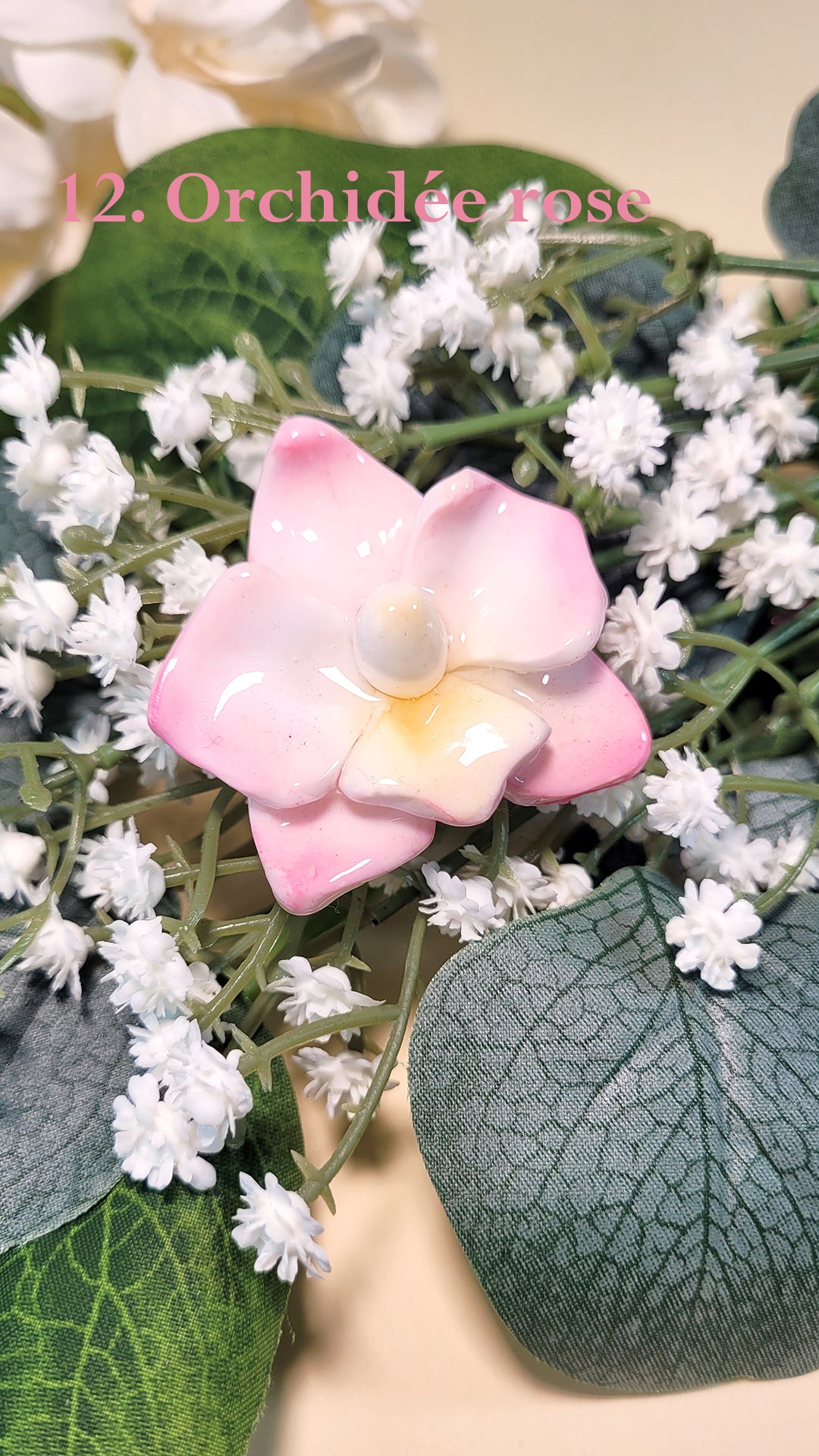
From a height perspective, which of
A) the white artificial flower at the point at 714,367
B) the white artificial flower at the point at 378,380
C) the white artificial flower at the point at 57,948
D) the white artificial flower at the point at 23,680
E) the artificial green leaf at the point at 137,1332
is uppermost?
the white artificial flower at the point at 714,367

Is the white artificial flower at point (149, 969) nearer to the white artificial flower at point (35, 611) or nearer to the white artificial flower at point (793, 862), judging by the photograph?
the white artificial flower at point (35, 611)

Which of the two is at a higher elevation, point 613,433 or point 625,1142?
point 613,433

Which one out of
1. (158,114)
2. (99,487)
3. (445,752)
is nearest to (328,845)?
(445,752)

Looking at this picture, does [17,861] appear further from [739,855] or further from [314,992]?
[739,855]

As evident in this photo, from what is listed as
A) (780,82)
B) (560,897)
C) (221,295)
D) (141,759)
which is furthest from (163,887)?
(780,82)

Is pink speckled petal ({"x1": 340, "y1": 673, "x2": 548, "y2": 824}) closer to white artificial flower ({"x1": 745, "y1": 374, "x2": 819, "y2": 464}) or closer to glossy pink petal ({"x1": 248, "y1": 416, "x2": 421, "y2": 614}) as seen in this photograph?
glossy pink petal ({"x1": 248, "y1": 416, "x2": 421, "y2": 614})

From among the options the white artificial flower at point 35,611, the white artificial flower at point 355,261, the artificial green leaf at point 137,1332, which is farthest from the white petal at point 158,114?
the artificial green leaf at point 137,1332
